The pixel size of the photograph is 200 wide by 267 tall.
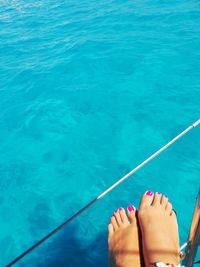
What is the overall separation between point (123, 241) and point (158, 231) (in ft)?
1.01

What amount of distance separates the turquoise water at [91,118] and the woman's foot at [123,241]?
55 centimetres

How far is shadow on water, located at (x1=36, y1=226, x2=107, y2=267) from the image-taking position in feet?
10.2

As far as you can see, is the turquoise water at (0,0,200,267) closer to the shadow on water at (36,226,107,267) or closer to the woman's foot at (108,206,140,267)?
the shadow on water at (36,226,107,267)

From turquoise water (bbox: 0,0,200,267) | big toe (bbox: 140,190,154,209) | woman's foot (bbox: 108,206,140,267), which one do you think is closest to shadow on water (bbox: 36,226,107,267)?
turquoise water (bbox: 0,0,200,267)

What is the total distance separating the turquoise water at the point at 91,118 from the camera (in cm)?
349

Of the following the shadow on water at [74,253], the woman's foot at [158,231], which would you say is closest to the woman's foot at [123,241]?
the woman's foot at [158,231]

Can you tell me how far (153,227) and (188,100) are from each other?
2.85 meters

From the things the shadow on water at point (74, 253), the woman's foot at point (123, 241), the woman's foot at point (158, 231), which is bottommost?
the shadow on water at point (74, 253)

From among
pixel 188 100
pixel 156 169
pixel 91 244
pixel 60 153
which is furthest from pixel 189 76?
pixel 91 244

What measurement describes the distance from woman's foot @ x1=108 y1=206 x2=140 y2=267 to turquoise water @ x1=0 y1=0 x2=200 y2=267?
1.81 feet

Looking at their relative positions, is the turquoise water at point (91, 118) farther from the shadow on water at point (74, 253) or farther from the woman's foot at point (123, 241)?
the woman's foot at point (123, 241)

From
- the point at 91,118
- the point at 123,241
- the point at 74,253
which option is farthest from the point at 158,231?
the point at 91,118

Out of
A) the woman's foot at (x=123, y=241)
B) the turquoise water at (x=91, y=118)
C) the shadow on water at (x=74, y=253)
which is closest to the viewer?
the woman's foot at (x=123, y=241)

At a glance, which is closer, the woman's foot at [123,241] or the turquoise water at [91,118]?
the woman's foot at [123,241]
